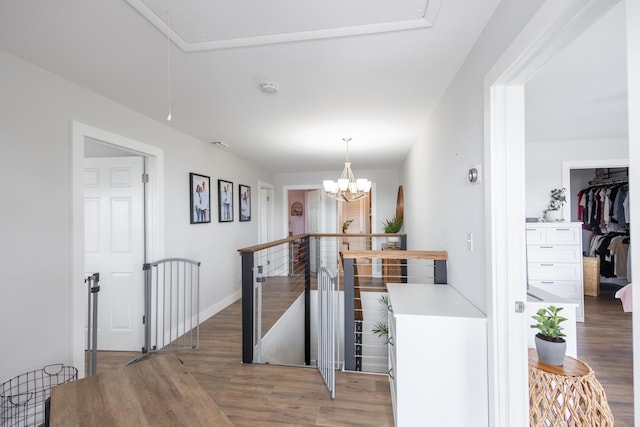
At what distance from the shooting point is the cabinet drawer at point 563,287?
3.62 m

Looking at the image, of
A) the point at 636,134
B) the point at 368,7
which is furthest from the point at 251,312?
the point at 636,134

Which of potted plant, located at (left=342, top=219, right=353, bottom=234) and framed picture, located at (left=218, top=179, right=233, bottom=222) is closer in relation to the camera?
framed picture, located at (left=218, top=179, right=233, bottom=222)

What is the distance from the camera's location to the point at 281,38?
5.39 ft

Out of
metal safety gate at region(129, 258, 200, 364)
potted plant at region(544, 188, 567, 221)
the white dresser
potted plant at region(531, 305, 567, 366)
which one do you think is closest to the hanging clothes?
potted plant at region(544, 188, 567, 221)

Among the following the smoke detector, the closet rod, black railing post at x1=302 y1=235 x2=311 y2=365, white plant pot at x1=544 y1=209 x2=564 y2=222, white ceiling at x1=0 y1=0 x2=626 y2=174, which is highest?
white ceiling at x1=0 y1=0 x2=626 y2=174

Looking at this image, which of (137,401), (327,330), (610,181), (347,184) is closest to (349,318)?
(327,330)

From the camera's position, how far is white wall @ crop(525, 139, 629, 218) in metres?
3.83

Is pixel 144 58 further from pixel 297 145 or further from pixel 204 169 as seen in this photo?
pixel 297 145

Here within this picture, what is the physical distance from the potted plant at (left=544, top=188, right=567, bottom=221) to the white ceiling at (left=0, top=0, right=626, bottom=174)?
1227mm

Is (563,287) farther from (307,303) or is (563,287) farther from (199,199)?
(199,199)

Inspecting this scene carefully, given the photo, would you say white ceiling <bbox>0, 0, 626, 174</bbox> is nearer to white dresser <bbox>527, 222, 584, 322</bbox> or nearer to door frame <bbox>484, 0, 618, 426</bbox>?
door frame <bbox>484, 0, 618, 426</bbox>

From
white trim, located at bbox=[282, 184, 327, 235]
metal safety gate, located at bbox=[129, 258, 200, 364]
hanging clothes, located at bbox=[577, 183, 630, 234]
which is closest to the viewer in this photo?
metal safety gate, located at bbox=[129, 258, 200, 364]

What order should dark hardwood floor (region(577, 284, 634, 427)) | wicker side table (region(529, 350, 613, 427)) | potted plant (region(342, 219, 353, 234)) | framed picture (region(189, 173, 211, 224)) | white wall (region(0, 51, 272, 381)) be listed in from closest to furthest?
wicker side table (region(529, 350, 613, 427)) → white wall (region(0, 51, 272, 381)) → dark hardwood floor (region(577, 284, 634, 427)) → framed picture (region(189, 173, 211, 224)) → potted plant (region(342, 219, 353, 234))

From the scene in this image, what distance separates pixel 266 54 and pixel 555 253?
4156 millimetres
